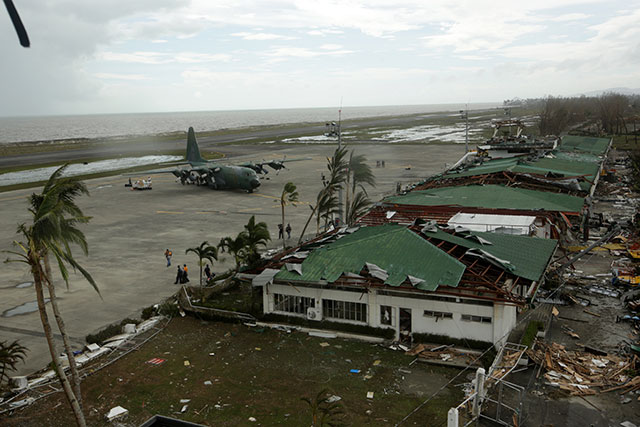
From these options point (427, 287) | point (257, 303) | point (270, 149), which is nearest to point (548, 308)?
point (427, 287)

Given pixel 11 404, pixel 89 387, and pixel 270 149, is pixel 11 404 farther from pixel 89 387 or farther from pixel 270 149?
pixel 270 149

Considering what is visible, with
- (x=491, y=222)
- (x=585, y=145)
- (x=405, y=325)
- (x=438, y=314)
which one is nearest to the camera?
(x=438, y=314)

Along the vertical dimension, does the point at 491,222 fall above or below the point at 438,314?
above

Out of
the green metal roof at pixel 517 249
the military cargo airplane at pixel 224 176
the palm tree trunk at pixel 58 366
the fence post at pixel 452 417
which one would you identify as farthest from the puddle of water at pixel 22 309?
the military cargo airplane at pixel 224 176

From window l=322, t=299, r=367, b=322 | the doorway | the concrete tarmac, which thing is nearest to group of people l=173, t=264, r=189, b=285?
the concrete tarmac

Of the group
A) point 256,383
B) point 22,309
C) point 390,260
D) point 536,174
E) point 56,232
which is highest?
point 56,232

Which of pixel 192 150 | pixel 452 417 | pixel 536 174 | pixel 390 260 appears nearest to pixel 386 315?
pixel 390 260

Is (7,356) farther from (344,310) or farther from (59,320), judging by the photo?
(344,310)
